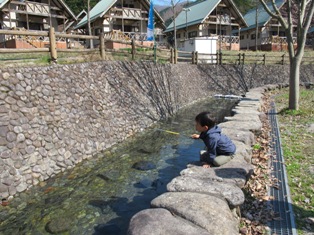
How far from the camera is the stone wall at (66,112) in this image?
496cm

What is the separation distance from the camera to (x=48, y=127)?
5.72m

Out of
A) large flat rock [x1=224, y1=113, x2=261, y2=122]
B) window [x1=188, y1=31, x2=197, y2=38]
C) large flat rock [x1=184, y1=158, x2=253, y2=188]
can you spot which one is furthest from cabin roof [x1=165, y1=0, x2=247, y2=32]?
large flat rock [x1=184, y1=158, x2=253, y2=188]

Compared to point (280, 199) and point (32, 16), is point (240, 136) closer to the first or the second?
point (280, 199)

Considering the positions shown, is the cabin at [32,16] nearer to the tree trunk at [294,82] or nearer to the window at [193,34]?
the window at [193,34]

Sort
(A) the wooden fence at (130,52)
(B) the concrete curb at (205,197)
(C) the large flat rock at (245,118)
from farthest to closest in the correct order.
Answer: (A) the wooden fence at (130,52), (C) the large flat rock at (245,118), (B) the concrete curb at (205,197)

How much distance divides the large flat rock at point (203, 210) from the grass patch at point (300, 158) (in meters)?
0.95

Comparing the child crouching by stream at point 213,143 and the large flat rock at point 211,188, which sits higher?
the child crouching by stream at point 213,143

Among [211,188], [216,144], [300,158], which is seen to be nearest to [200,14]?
[300,158]

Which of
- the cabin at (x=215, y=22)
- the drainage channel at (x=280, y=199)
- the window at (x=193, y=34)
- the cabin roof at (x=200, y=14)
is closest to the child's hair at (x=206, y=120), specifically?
the drainage channel at (x=280, y=199)

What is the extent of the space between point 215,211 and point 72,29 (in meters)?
31.4

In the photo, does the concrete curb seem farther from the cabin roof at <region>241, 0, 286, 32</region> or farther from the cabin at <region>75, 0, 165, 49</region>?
the cabin roof at <region>241, 0, 286, 32</region>

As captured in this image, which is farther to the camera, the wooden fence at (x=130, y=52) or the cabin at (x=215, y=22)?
the cabin at (x=215, y=22)

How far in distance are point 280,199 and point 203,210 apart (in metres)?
1.51

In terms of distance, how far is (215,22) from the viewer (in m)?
29.4
